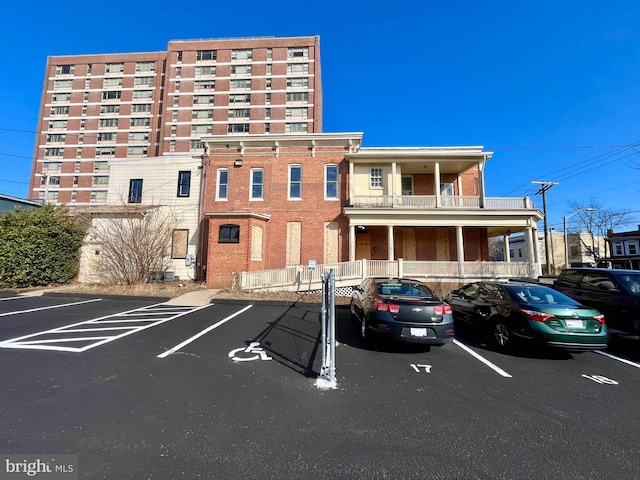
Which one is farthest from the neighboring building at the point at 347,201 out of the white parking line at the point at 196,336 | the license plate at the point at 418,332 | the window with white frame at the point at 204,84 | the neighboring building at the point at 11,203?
the window with white frame at the point at 204,84

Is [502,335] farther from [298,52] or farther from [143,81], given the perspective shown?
[143,81]

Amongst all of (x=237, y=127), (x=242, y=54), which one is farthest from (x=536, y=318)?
(x=242, y=54)

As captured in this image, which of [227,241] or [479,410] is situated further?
[227,241]

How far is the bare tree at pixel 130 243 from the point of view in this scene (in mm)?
14234

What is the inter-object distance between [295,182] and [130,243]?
31.4ft

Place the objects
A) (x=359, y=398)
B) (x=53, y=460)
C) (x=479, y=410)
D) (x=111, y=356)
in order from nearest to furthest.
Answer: (x=53, y=460) → (x=479, y=410) → (x=359, y=398) → (x=111, y=356)

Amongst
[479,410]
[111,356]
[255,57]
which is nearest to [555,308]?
[479,410]

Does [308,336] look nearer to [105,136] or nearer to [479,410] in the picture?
[479,410]

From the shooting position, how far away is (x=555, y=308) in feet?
18.3

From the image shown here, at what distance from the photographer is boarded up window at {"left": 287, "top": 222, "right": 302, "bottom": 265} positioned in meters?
16.5

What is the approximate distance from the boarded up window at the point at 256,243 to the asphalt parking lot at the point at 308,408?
348 inches

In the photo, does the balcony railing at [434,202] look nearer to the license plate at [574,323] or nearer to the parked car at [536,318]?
the parked car at [536,318]

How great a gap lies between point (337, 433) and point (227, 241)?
12992mm

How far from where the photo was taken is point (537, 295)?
630 centimetres
